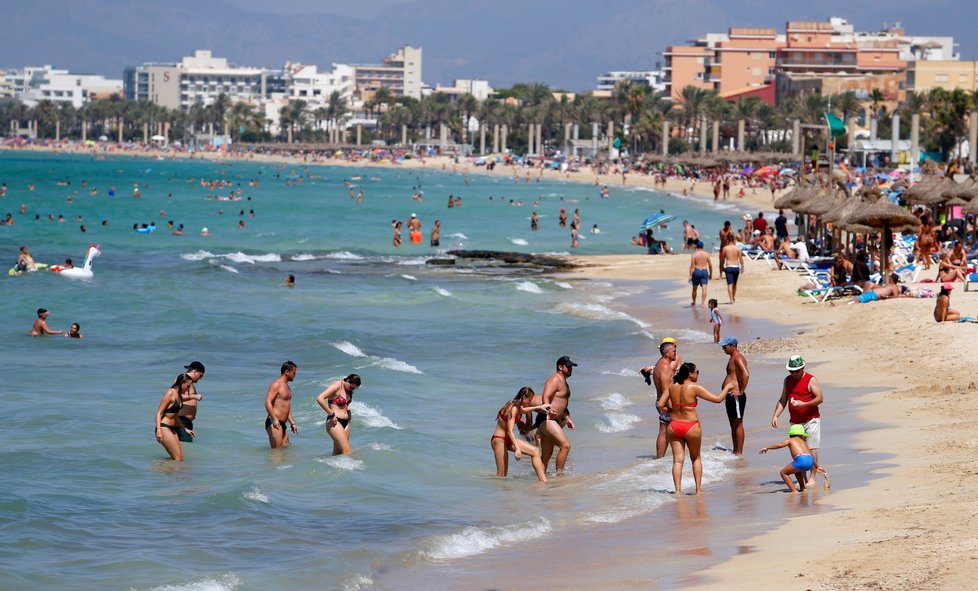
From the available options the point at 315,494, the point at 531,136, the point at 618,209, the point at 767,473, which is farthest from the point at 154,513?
the point at 531,136

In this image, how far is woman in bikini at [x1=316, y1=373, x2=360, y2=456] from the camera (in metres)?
13.5

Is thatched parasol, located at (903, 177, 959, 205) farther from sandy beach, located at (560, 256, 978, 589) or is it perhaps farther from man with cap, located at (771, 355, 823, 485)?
man with cap, located at (771, 355, 823, 485)

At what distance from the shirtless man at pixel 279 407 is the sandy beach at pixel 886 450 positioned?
455 cm

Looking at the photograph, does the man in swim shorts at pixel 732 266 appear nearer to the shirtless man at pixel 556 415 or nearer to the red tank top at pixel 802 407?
Result: the shirtless man at pixel 556 415

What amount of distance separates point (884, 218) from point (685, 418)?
46.7ft

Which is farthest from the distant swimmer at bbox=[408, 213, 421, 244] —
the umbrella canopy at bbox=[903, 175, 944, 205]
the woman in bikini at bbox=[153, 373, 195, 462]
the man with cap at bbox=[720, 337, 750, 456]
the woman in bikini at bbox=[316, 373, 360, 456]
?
the man with cap at bbox=[720, 337, 750, 456]

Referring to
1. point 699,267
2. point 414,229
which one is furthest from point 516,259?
point 699,267

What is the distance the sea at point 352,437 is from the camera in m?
10.4

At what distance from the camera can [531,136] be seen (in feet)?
489

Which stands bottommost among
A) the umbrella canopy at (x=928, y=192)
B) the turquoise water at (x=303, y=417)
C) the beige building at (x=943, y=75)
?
the turquoise water at (x=303, y=417)

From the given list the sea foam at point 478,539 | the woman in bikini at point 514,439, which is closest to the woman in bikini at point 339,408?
the woman in bikini at point 514,439

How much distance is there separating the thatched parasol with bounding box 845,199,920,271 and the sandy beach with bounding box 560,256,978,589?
65.4 inches

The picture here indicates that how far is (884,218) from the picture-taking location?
24.6m

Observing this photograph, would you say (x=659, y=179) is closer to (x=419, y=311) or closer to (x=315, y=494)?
(x=419, y=311)
